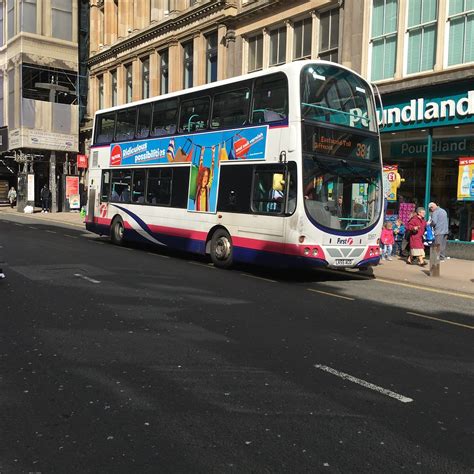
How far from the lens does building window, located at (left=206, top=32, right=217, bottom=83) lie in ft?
88.2

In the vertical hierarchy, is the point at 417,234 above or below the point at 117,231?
above

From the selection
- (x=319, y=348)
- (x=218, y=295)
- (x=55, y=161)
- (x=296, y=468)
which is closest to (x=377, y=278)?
(x=218, y=295)

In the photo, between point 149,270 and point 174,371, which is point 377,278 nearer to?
point 149,270

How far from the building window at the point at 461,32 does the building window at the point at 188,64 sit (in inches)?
621

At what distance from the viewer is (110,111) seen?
56.0 feet

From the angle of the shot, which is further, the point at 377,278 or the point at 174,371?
the point at 377,278

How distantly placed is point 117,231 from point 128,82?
21.1 m

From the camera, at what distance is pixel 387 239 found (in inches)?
607

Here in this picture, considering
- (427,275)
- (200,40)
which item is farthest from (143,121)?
(200,40)

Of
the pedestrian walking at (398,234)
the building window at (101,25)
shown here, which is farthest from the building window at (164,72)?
the pedestrian walking at (398,234)

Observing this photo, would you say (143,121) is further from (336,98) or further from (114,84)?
(114,84)

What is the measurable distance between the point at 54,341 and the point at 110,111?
1246 cm

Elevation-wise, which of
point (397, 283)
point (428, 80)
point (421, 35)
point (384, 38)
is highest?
point (384, 38)

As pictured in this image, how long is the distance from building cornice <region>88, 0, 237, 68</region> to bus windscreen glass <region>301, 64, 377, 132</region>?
15.7 metres
